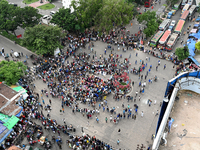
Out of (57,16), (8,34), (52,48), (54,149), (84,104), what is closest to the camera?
(54,149)

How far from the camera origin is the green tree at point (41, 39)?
3797 cm

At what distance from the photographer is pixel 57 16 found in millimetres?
44594

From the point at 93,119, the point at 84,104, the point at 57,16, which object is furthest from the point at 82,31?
the point at 93,119

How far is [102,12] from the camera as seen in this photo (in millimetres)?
42000

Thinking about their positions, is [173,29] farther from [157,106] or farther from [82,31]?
[157,106]

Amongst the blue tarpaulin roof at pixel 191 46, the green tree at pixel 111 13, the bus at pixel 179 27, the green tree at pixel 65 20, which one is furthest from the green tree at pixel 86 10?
the blue tarpaulin roof at pixel 191 46

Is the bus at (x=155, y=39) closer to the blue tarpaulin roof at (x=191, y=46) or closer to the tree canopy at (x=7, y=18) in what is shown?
the blue tarpaulin roof at (x=191, y=46)

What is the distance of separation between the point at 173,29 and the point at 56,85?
33502 millimetres

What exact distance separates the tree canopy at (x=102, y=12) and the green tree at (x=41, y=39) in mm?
8358

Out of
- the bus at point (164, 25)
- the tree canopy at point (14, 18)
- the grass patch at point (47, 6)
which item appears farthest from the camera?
the grass patch at point (47, 6)

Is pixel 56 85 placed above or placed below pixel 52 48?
below

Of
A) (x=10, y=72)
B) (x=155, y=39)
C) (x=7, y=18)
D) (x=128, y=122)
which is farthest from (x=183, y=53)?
(x=7, y=18)

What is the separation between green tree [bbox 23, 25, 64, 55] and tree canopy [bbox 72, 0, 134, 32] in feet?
27.4

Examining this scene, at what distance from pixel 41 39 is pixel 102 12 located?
14321mm
